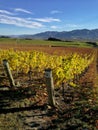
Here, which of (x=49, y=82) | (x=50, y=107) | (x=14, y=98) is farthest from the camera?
(x=14, y=98)

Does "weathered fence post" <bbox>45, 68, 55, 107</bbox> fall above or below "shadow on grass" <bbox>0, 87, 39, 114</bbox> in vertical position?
above

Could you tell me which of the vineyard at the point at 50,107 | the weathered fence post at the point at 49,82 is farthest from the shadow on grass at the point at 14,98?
the weathered fence post at the point at 49,82

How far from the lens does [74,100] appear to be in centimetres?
1139

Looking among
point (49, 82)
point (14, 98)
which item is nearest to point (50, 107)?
point (49, 82)

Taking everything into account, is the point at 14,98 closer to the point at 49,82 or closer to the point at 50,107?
the point at 50,107

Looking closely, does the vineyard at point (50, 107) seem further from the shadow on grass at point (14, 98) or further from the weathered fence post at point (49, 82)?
the weathered fence post at point (49, 82)

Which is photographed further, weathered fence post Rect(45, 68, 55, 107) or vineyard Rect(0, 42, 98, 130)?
weathered fence post Rect(45, 68, 55, 107)

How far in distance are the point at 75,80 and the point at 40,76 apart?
2.52 metres

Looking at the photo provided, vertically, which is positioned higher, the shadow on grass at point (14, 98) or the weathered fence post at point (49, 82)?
the weathered fence post at point (49, 82)

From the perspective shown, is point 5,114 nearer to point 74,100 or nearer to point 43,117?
point 43,117

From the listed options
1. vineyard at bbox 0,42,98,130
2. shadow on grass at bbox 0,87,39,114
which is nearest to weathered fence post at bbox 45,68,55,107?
vineyard at bbox 0,42,98,130

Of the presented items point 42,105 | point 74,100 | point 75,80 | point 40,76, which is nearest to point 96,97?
point 74,100

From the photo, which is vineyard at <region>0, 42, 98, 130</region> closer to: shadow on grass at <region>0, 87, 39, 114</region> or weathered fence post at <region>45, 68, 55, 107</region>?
shadow on grass at <region>0, 87, 39, 114</region>

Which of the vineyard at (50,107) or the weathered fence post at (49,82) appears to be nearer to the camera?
the vineyard at (50,107)
